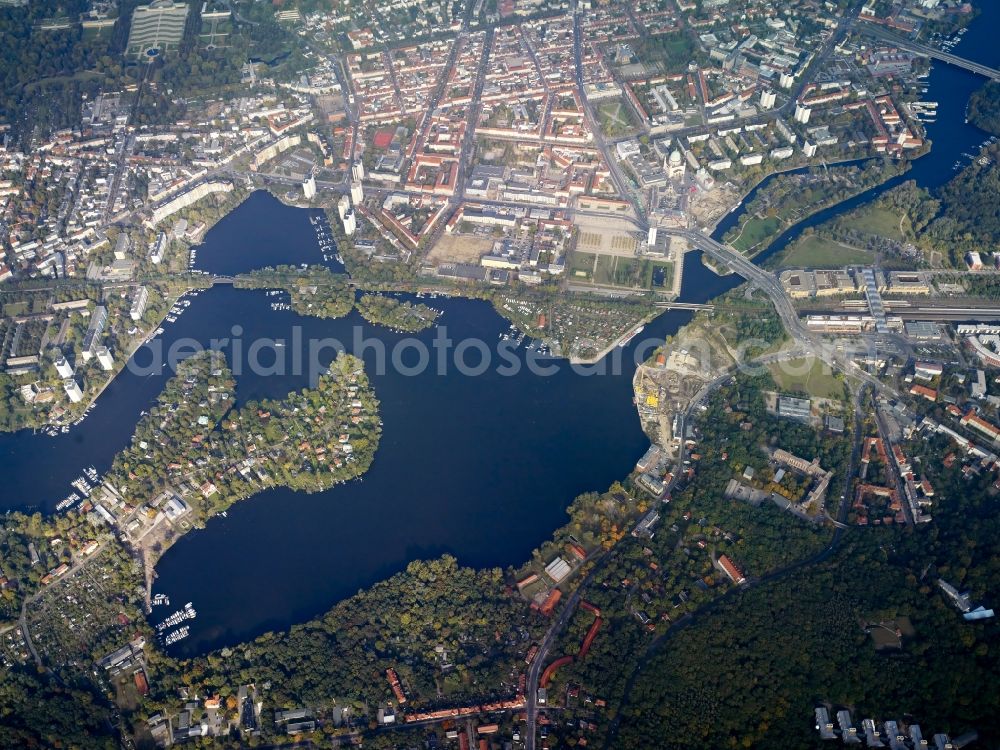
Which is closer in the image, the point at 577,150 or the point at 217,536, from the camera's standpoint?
the point at 217,536

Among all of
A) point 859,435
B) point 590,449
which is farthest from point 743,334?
point 590,449

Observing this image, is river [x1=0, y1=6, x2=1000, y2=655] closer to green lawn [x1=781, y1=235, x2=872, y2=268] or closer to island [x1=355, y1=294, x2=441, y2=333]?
island [x1=355, y1=294, x2=441, y2=333]

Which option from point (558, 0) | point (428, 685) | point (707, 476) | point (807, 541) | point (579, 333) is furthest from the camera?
point (558, 0)

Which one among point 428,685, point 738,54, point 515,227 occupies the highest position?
point 738,54

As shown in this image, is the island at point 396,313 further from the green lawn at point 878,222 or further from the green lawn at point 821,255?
the green lawn at point 878,222

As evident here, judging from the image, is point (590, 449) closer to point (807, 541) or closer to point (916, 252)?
point (807, 541)

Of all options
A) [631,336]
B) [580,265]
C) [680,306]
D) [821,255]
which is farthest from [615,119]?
[631,336]
